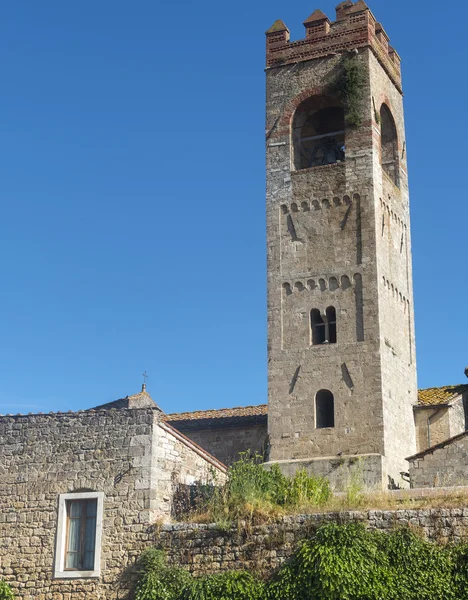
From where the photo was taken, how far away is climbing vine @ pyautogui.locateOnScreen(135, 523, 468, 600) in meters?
16.2

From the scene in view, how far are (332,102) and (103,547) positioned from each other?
19.2m

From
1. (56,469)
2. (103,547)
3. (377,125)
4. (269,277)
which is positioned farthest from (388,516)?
(377,125)

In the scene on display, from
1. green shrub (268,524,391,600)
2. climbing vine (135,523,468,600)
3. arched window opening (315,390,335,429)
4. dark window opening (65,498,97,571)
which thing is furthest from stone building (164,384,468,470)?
green shrub (268,524,391,600)

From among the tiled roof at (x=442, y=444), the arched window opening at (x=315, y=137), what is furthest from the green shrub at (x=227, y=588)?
the arched window opening at (x=315, y=137)

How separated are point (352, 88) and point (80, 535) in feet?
60.2

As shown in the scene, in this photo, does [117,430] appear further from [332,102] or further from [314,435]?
[332,102]

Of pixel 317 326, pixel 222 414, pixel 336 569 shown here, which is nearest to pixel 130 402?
pixel 222 414

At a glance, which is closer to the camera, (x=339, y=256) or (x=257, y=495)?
(x=257, y=495)

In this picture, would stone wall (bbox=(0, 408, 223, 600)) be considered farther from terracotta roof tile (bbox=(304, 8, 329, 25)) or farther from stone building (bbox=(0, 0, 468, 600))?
terracotta roof tile (bbox=(304, 8, 329, 25))

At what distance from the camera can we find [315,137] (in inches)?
1312

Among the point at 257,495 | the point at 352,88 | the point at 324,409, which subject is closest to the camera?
the point at 257,495

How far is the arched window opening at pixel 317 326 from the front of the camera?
30.9m

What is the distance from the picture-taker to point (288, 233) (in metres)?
32.0

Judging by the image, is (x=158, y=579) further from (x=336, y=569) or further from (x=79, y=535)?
(x=336, y=569)
